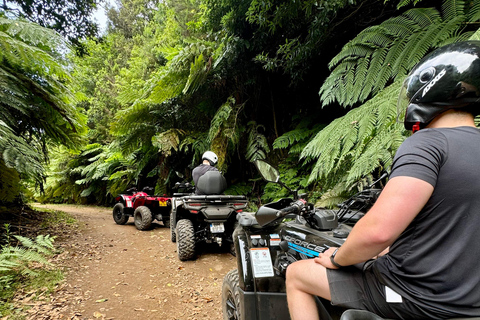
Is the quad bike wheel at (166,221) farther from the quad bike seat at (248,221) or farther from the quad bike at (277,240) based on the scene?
the quad bike seat at (248,221)

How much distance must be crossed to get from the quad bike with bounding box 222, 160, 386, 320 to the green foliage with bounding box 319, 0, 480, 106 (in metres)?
1.52

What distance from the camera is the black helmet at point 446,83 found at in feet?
2.88

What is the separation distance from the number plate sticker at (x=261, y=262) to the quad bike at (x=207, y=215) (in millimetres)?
2394

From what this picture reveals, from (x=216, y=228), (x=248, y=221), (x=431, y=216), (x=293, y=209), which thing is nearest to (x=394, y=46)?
(x=293, y=209)

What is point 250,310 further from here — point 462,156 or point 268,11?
point 268,11

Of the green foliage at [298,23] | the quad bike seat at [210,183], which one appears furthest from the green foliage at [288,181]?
the green foliage at [298,23]

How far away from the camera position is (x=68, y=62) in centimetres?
444

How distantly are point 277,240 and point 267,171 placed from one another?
18.7 inches

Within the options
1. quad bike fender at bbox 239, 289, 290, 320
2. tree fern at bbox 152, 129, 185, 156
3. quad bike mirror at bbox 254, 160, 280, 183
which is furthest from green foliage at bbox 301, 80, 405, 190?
tree fern at bbox 152, 129, 185, 156

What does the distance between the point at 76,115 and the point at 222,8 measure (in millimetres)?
3887

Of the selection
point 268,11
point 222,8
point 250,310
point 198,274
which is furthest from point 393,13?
point 198,274

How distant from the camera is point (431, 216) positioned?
0.82 metres

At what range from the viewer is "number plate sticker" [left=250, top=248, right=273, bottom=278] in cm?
166

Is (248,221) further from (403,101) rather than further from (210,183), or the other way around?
(210,183)
